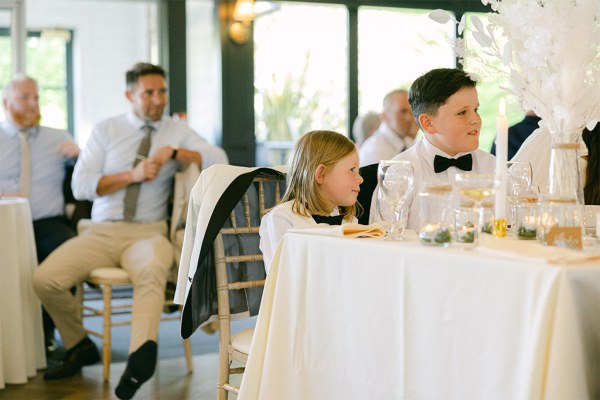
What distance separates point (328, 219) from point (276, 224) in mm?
220

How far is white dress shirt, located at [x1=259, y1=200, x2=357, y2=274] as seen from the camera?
2486mm

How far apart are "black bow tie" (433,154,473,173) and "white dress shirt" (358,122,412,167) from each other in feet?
8.60

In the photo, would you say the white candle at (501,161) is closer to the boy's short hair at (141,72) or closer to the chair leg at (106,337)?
the chair leg at (106,337)

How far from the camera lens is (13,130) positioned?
5105mm

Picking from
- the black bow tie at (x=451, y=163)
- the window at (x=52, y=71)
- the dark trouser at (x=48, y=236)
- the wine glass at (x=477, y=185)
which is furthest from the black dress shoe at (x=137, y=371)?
the window at (x=52, y=71)

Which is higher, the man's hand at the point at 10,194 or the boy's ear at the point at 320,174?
the boy's ear at the point at 320,174

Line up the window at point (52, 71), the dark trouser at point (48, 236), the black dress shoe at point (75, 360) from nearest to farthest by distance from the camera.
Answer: the black dress shoe at point (75, 360) < the dark trouser at point (48, 236) < the window at point (52, 71)

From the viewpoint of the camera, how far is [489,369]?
1.64 metres

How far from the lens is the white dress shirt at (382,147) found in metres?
5.64

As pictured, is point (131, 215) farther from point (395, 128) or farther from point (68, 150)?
point (395, 128)

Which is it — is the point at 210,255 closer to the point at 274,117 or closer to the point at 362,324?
the point at 362,324

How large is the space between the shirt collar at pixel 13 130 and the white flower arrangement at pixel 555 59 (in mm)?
3517

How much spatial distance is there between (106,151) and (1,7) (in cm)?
341

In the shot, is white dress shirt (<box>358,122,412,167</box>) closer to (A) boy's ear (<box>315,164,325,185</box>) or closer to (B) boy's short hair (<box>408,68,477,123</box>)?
(B) boy's short hair (<box>408,68,477,123</box>)
